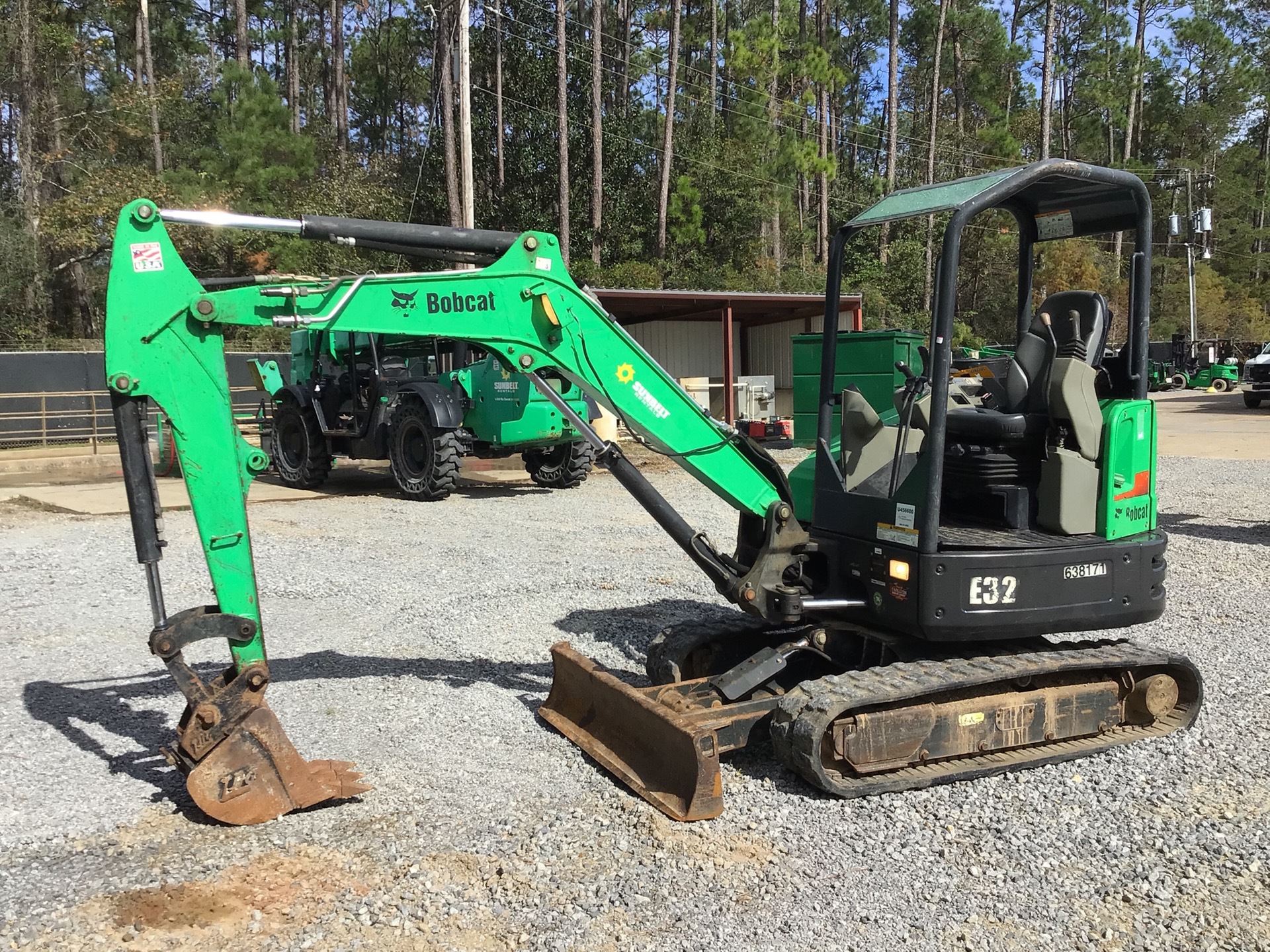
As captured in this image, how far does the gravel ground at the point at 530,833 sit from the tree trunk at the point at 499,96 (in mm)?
31161

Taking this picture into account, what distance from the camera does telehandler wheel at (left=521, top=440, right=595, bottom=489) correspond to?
15.1m

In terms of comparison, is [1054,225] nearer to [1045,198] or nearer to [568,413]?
[1045,198]

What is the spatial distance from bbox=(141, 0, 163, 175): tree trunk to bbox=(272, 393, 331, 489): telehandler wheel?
787 inches

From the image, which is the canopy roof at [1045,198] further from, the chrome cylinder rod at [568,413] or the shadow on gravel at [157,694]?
the shadow on gravel at [157,694]

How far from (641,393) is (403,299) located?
1.18m

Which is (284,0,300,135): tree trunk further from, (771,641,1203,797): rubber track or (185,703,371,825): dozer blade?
(771,641,1203,797): rubber track

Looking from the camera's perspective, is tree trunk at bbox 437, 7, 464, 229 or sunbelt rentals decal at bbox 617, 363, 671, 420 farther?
tree trunk at bbox 437, 7, 464, 229

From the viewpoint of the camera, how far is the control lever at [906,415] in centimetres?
461

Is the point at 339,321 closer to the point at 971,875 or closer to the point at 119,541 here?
the point at 971,875

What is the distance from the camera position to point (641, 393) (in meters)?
5.00

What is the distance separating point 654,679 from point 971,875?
221 cm

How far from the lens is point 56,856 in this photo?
13.4 feet

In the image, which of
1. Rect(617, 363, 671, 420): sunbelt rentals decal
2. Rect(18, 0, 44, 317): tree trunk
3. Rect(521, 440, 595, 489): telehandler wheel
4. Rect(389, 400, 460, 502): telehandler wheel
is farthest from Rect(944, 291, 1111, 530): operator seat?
Rect(18, 0, 44, 317): tree trunk

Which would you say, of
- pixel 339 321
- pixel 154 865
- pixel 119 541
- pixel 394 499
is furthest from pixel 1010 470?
pixel 394 499
